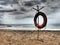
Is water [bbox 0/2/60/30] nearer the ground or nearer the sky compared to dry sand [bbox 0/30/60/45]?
nearer the sky

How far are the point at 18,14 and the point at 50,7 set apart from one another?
48 centimetres

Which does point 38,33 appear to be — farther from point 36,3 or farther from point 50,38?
point 36,3

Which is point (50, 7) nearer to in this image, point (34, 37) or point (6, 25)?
point (34, 37)

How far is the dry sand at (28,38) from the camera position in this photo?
8.91 feet

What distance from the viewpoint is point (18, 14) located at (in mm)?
2867

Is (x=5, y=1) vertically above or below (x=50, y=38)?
above

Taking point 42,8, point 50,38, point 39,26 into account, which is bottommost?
point 50,38

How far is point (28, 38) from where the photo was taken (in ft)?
9.06

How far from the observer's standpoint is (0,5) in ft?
9.47

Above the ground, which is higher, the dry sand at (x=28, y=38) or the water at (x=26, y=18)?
the water at (x=26, y=18)

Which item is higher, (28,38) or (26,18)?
(26,18)

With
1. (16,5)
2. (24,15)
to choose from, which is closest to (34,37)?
(24,15)

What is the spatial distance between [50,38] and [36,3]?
1.79 feet

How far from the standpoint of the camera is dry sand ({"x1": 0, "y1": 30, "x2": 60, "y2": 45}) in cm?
272
